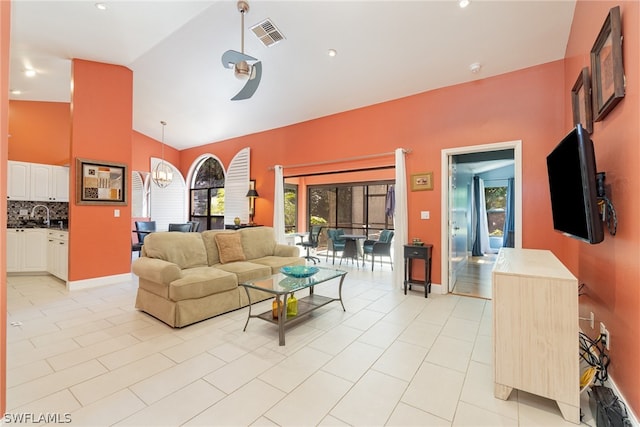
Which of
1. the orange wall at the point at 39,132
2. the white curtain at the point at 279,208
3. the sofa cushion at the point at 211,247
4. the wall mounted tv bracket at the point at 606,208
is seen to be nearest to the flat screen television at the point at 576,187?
the wall mounted tv bracket at the point at 606,208

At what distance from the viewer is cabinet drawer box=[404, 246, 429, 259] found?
410cm

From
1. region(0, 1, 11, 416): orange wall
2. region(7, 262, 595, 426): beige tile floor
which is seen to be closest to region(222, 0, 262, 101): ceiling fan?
region(0, 1, 11, 416): orange wall

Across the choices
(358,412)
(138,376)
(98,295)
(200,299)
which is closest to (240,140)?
(98,295)

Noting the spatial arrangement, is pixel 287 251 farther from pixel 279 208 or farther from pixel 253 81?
pixel 253 81

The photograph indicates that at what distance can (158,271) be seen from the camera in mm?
2916

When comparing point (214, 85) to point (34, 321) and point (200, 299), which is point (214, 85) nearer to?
point (200, 299)

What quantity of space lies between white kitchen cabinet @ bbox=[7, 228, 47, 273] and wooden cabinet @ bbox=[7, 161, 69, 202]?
62 cm

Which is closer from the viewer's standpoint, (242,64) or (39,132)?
(242,64)

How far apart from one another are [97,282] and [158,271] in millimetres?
2463

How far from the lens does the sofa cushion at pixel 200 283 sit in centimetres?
286

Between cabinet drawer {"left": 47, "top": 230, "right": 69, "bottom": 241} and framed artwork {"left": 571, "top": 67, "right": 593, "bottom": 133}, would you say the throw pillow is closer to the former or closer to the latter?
cabinet drawer {"left": 47, "top": 230, "right": 69, "bottom": 241}

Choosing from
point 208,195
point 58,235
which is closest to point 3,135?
point 58,235

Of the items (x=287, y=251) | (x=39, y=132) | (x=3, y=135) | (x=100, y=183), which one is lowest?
(x=287, y=251)

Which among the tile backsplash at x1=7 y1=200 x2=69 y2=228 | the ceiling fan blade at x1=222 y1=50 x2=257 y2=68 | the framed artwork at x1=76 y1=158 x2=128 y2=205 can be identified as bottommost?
the tile backsplash at x1=7 y1=200 x2=69 y2=228
